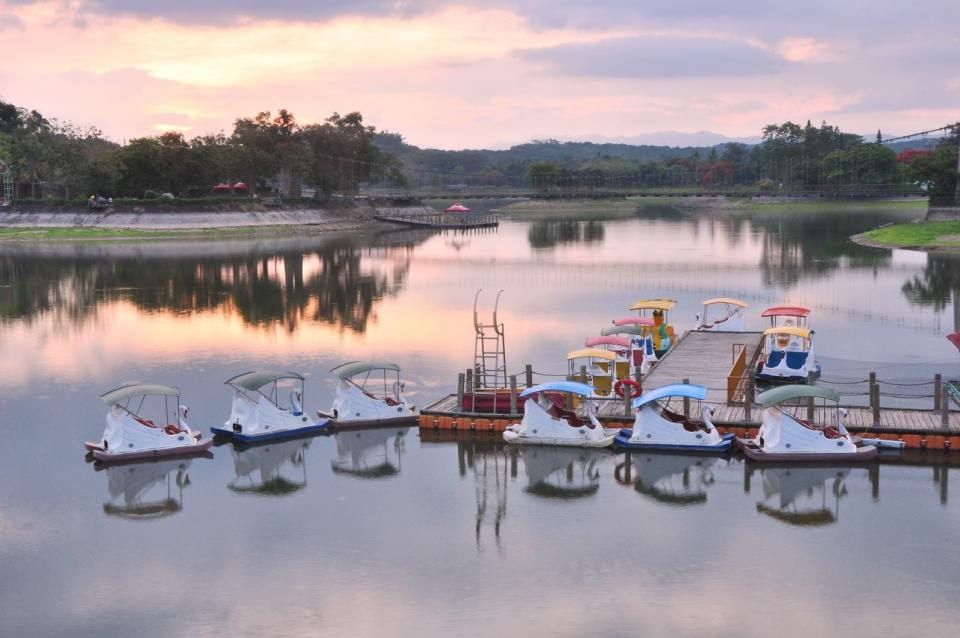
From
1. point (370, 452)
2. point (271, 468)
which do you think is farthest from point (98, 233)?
point (271, 468)

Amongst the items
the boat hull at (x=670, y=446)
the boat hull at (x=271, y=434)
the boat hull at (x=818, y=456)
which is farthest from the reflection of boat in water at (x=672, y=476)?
the boat hull at (x=271, y=434)

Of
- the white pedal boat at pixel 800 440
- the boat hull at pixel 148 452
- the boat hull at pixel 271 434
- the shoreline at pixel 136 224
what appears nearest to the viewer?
the white pedal boat at pixel 800 440

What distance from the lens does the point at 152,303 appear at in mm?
66750

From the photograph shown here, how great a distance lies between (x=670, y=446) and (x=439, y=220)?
157 m

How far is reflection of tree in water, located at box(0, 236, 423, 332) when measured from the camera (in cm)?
6356

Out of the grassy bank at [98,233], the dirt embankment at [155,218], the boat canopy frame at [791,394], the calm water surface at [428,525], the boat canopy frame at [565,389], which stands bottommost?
the calm water surface at [428,525]

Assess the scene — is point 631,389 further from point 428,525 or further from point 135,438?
point 135,438

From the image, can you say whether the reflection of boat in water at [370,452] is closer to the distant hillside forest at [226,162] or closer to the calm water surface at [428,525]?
the calm water surface at [428,525]

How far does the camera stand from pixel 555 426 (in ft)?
103

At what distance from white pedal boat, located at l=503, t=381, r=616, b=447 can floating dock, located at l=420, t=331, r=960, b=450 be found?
1.04 meters

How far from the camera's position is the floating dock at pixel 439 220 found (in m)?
177

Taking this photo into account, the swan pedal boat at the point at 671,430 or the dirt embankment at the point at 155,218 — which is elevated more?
the dirt embankment at the point at 155,218

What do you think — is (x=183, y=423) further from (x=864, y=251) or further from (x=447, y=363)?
(x=864, y=251)

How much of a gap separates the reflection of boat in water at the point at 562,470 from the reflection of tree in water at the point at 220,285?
26.8m
